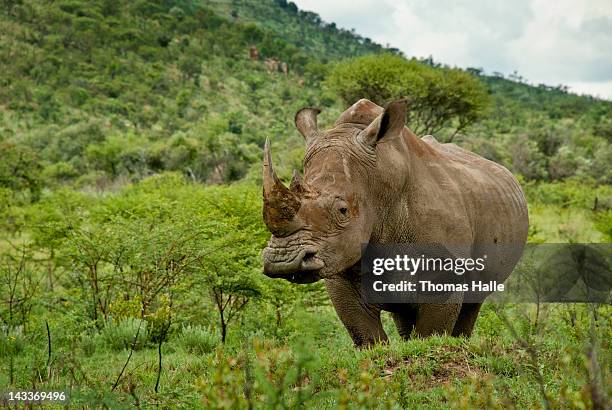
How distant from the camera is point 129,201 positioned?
14656 mm

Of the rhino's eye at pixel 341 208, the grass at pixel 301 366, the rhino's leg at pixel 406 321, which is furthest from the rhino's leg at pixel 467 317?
the rhino's eye at pixel 341 208

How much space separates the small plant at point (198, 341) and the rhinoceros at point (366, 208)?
234cm

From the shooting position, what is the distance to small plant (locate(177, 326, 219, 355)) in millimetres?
7176

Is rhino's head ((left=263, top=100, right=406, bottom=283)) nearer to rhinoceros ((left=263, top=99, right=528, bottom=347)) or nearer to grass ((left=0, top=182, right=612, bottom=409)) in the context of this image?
rhinoceros ((left=263, top=99, right=528, bottom=347))

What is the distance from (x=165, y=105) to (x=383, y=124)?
180 ft

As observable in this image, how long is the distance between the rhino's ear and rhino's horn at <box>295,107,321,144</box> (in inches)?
18.7

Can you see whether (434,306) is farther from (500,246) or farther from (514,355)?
(500,246)

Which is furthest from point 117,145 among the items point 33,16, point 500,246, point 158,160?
point 33,16

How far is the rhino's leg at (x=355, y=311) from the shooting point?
5180mm

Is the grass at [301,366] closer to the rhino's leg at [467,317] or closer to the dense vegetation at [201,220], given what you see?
the dense vegetation at [201,220]

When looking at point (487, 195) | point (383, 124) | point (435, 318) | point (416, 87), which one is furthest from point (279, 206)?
point (416, 87)

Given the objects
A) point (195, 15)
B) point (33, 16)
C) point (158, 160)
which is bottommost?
point (158, 160)

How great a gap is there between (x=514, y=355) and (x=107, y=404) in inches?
109

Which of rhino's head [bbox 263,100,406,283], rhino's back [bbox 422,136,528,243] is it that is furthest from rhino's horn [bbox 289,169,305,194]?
rhino's back [bbox 422,136,528,243]
